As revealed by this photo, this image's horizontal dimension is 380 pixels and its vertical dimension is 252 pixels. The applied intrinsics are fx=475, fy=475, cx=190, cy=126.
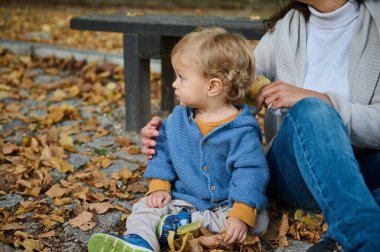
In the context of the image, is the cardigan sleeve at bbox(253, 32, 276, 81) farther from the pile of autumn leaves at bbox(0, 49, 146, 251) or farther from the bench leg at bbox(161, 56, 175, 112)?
the bench leg at bbox(161, 56, 175, 112)

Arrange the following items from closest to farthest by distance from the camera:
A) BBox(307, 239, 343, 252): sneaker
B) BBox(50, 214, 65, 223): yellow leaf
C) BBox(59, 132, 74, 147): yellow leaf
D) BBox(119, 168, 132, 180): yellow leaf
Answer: BBox(307, 239, 343, 252): sneaker < BBox(50, 214, 65, 223): yellow leaf < BBox(119, 168, 132, 180): yellow leaf < BBox(59, 132, 74, 147): yellow leaf

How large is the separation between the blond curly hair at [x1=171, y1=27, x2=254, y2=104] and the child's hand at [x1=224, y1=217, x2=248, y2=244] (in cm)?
58

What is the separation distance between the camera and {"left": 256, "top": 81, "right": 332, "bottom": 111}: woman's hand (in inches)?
79.7

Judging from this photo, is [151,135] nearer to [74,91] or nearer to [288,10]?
[288,10]

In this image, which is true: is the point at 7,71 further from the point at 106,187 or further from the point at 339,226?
the point at 339,226

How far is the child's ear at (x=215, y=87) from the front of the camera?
2.04m

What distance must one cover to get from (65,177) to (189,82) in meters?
1.15

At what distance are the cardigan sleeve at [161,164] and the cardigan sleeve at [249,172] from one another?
0.32 m

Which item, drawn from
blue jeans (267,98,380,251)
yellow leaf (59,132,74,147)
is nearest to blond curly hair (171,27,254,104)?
blue jeans (267,98,380,251)

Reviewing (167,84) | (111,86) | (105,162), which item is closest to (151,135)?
(105,162)

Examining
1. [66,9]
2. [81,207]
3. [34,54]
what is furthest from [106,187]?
[66,9]

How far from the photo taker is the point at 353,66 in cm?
224

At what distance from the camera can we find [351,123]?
2070 mm

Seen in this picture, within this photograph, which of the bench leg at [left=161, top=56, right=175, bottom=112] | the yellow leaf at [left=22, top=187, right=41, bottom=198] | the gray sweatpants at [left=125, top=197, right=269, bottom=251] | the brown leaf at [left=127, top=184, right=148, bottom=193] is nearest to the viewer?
the gray sweatpants at [left=125, top=197, right=269, bottom=251]
